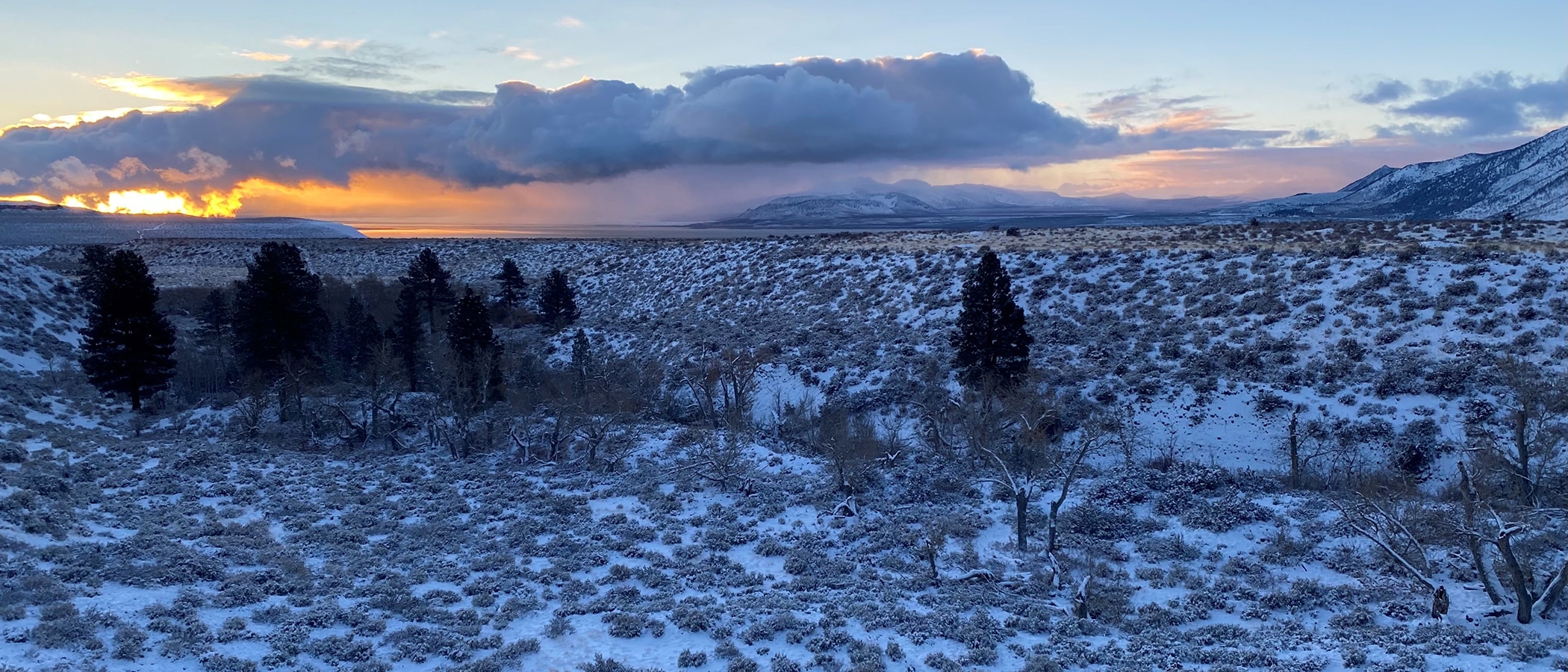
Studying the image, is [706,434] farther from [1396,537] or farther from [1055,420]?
[1396,537]

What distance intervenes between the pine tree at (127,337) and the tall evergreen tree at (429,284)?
49.9 feet

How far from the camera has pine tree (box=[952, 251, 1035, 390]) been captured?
31172 mm

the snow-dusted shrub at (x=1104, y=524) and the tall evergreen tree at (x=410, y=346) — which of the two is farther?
the tall evergreen tree at (x=410, y=346)

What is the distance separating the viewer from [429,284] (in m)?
51.0

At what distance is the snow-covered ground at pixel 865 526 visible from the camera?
13344mm

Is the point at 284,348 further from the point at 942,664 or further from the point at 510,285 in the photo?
the point at 942,664

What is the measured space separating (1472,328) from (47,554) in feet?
150

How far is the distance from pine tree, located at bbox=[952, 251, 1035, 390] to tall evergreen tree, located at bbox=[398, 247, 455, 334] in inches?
1334

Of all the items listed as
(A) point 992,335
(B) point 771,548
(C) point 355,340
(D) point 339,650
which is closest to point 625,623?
(D) point 339,650

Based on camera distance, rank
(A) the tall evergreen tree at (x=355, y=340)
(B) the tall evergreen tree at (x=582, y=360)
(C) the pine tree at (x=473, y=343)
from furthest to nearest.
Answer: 1. (A) the tall evergreen tree at (x=355, y=340)
2. (B) the tall evergreen tree at (x=582, y=360)
3. (C) the pine tree at (x=473, y=343)

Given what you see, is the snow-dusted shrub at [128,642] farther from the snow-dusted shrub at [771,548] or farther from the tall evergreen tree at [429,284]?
the tall evergreen tree at [429,284]

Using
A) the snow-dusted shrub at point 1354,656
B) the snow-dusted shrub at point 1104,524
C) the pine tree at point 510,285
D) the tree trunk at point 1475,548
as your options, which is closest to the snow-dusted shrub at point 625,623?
the snow-dusted shrub at point 1104,524

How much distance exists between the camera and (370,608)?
15148mm

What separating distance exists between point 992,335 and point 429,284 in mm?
37896
